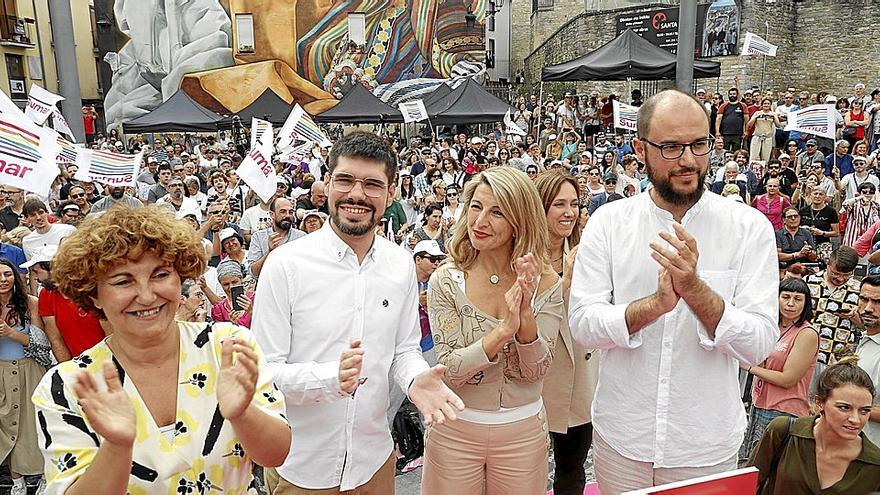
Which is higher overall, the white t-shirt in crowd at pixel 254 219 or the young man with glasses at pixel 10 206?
the young man with glasses at pixel 10 206

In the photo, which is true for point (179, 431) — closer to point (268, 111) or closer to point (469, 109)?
point (469, 109)

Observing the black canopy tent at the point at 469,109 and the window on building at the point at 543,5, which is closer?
the black canopy tent at the point at 469,109

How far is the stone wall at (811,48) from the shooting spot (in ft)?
74.5

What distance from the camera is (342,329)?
243 centimetres

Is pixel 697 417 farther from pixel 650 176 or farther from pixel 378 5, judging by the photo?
pixel 378 5

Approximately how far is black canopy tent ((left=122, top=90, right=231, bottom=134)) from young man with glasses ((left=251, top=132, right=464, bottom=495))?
14780 mm

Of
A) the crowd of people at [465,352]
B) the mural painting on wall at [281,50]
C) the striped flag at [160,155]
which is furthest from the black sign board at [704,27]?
the crowd of people at [465,352]

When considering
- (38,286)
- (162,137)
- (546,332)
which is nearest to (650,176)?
(546,332)

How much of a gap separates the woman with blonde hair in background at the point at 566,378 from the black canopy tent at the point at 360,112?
1381 cm

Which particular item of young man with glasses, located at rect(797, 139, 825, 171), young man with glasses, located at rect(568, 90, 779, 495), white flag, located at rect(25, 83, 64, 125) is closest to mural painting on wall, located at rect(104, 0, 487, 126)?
white flag, located at rect(25, 83, 64, 125)

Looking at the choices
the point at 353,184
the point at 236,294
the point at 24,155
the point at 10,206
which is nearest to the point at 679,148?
the point at 353,184

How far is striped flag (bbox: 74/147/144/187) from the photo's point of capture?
7840 millimetres

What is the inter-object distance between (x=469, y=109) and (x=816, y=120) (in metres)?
8.81

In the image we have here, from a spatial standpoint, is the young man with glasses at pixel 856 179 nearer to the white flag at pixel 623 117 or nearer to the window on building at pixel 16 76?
the white flag at pixel 623 117
